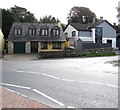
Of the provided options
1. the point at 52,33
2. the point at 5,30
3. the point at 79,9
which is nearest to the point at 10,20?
the point at 5,30

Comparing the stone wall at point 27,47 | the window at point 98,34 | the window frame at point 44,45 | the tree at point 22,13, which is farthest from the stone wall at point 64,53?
the tree at point 22,13

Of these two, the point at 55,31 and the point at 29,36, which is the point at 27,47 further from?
the point at 55,31

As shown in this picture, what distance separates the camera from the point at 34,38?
3700 centimetres

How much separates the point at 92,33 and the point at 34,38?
16.0 metres

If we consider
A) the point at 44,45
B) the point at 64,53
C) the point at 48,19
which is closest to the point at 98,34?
the point at 44,45

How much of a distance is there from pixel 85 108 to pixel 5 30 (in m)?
45.6

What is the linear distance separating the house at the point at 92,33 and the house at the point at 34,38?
23.4 feet

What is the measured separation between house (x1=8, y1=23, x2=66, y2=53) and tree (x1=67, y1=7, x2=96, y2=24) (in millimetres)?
27439

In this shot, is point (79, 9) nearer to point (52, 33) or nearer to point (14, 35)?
point (52, 33)

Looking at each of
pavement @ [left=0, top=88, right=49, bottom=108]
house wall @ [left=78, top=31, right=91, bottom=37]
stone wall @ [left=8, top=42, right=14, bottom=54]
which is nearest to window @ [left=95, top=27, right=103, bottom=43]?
house wall @ [left=78, top=31, right=91, bottom=37]

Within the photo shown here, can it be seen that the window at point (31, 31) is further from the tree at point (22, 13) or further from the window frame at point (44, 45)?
the tree at point (22, 13)

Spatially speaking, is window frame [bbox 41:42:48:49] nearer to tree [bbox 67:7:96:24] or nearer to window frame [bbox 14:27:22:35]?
window frame [bbox 14:27:22:35]

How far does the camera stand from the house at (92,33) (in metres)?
44.6

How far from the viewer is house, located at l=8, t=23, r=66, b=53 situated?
36.4 meters
